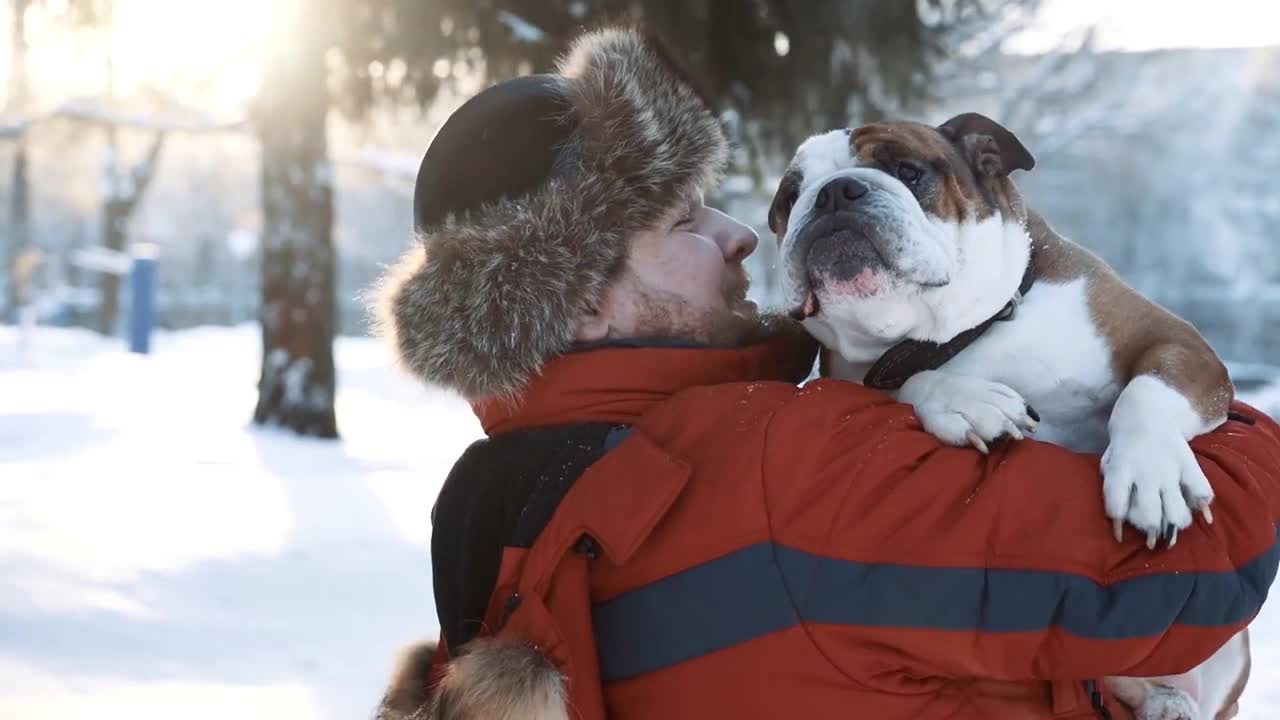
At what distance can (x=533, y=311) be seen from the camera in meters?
2.08

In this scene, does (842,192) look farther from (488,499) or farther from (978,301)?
(488,499)

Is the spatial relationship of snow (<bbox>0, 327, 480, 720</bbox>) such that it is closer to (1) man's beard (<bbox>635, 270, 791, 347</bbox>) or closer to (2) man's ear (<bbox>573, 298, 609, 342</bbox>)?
(2) man's ear (<bbox>573, 298, 609, 342</bbox>)

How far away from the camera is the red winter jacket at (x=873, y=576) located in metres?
1.64

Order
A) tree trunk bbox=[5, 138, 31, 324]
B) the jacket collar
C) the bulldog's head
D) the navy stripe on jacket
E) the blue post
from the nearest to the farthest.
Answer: the navy stripe on jacket, the jacket collar, the bulldog's head, the blue post, tree trunk bbox=[5, 138, 31, 324]

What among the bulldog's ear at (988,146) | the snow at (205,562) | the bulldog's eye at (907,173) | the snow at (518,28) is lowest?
the snow at (205,562)

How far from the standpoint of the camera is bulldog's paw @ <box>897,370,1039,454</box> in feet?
6.19

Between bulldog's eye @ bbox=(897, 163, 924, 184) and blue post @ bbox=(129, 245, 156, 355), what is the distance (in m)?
14.6

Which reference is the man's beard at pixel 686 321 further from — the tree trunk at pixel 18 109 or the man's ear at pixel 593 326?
the tree trunk at pixel 18 109

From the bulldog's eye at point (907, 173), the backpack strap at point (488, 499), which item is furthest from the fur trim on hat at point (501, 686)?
the bulldog's eye at point (907, 173)

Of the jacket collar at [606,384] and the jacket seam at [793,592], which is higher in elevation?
the jacket collar at [606,384]

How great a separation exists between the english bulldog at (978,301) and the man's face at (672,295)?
0.62 feet

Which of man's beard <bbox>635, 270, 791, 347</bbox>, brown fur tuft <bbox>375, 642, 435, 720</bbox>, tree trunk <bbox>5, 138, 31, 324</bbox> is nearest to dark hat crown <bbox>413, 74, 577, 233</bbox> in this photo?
man's beard <bbox>635, 270, 791, 347</bbox>

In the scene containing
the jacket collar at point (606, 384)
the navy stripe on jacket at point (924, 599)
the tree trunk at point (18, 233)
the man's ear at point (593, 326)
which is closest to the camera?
the navy stripe on jacket at point (924, 599)

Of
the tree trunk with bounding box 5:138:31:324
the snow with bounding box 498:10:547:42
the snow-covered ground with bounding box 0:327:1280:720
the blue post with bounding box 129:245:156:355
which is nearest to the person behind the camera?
the snow-covered ground with bounding box 0:327:1280:720
